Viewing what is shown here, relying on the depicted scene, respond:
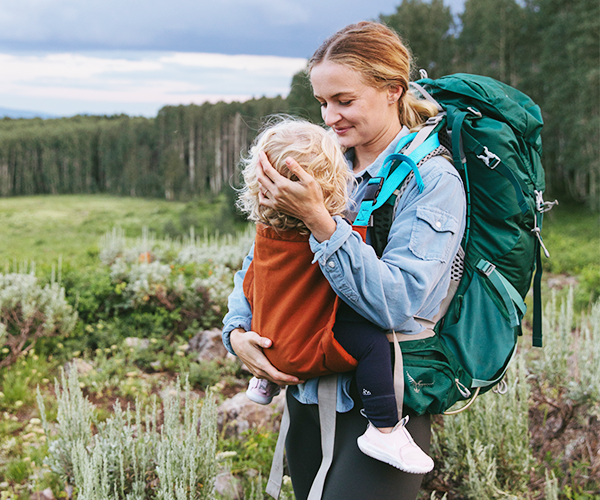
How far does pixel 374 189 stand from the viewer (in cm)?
162

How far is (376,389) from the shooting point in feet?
4.82

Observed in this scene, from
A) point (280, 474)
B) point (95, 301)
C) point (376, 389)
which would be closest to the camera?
point (376, 389)

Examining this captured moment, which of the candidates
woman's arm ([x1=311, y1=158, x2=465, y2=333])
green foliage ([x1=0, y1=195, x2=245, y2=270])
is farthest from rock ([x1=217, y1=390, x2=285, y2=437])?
green foliage ([x1=0, y1=195, x2=245, y2=270])

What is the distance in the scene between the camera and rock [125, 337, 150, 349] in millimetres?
5102

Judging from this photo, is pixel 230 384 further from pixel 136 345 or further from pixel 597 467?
pixel 597 467

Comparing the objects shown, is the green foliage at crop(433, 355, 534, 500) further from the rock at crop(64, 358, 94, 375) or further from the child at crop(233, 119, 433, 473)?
the rock at crop(64, 358, 94, 375)

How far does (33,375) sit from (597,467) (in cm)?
463

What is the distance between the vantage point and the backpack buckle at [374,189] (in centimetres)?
161

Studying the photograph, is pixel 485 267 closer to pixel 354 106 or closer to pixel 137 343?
pixel 354 106

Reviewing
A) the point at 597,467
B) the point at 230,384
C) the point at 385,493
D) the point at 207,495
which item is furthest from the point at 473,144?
the point at 230,384

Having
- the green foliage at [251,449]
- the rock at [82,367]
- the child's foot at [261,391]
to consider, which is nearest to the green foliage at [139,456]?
the child's foot at [261,391]

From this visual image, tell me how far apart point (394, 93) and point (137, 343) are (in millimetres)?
4270

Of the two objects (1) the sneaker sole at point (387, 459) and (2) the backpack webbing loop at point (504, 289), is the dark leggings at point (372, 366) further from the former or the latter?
(2) the backpack webbing loop at point (504, 289)

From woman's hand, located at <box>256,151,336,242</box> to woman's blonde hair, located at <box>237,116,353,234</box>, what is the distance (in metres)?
0.09
